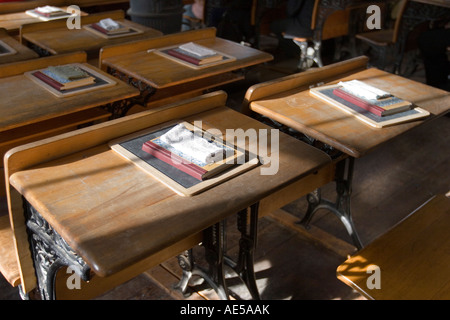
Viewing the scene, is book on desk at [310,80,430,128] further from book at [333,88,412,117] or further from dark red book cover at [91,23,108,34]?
dark red book cover at [91,23,108,34]

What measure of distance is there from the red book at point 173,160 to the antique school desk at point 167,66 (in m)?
0.77

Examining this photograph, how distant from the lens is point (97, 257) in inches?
48.3

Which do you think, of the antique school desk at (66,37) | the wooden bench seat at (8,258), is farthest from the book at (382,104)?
the antique school desk at (66,37)

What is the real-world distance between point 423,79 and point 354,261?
3.78m

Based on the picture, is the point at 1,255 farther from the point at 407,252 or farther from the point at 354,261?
the point at 407,252

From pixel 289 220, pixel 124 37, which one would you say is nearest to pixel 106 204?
pixel 289 220

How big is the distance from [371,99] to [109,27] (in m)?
1.78

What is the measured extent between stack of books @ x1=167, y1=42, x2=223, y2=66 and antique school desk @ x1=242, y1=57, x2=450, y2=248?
0.54 meters

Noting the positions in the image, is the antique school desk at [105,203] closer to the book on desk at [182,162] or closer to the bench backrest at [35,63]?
the book on desk at [182,162]

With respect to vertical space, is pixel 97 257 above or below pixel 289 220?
above

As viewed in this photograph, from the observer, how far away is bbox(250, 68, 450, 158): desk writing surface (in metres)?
1.87

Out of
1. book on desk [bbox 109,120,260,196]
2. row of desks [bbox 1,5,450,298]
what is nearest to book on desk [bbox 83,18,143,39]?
row of desks [bbox 1,5,450,298]

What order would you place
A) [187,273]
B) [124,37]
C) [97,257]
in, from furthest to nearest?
[124,37] < [187,273] < [97,257]

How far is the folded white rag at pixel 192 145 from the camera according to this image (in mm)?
1612
